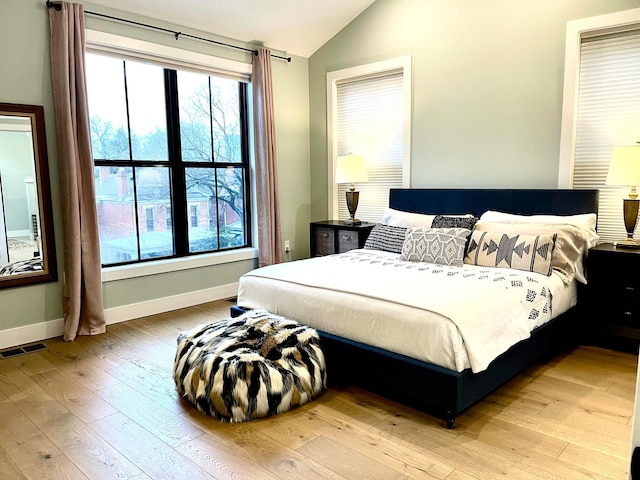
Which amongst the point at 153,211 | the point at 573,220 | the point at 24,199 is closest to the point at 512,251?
the point at 573,220

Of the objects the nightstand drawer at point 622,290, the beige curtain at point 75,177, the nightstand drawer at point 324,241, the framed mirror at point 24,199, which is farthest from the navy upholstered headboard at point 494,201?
the framed mirror at point 24,199

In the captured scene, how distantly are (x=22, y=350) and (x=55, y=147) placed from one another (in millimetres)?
1619

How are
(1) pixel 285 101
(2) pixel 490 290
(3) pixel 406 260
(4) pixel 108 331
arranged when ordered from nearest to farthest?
(2) pixel 490 290
(3) pixel 406 260
(4) pixel 108 331
(1) pixel 285 101

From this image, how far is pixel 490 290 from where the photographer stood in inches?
109

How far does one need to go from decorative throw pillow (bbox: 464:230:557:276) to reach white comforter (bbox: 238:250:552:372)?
98 millimetres

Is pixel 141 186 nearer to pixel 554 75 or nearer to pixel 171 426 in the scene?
pixel 171 426

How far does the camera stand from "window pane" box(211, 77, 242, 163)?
16.6 ft

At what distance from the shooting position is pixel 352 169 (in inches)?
196

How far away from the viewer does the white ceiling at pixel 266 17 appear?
4.25m

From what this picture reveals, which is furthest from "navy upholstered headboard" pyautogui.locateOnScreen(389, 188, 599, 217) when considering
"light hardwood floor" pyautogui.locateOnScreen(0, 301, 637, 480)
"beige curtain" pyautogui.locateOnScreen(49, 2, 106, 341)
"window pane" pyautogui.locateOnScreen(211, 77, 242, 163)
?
"beige curtain" pyautogui.locateOnScreen(49, 2, 106, 341)

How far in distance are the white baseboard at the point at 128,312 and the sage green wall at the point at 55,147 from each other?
0.14 ft

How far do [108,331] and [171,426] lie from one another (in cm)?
188

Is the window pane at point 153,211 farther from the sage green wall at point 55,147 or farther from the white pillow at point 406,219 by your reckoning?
the white pillow at point 406,219

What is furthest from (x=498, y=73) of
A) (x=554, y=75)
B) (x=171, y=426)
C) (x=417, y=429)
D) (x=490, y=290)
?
(x=171, y=426)
